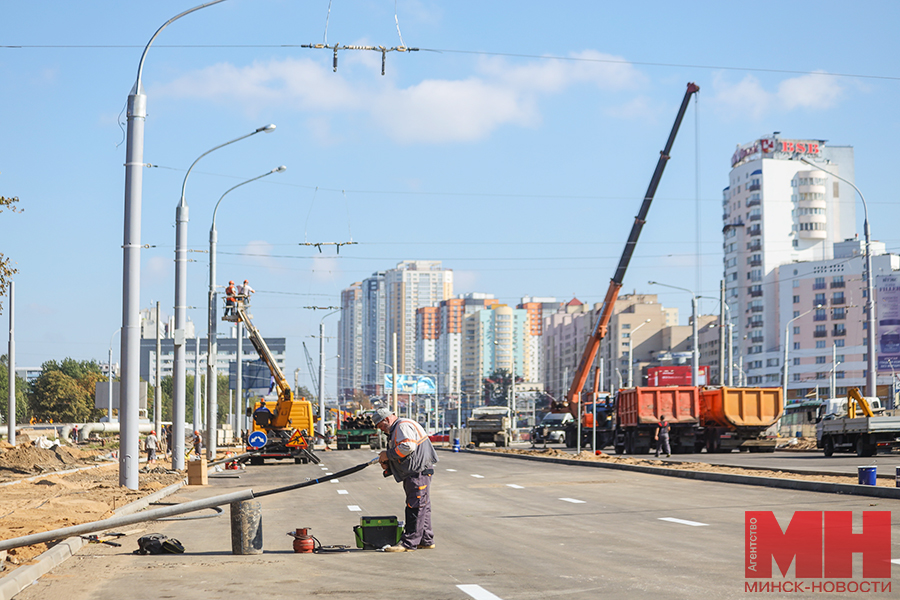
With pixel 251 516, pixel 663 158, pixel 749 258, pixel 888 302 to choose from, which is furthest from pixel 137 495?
pixel 749 258

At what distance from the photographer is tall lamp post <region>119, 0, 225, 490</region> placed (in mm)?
20531

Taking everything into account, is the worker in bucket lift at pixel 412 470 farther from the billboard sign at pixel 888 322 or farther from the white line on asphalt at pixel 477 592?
the billboard sign at pixel 888 322

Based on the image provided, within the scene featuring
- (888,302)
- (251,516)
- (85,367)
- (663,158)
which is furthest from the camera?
(85,367)

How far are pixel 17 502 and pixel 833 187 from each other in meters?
146

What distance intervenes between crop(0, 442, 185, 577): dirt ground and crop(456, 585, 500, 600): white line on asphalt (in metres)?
4.12

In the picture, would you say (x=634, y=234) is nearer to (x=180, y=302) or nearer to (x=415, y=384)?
(x=180, y=302)

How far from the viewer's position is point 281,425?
39062 mm

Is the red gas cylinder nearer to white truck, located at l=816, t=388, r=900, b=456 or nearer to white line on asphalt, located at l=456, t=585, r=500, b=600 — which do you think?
white line on asphalt, located at l=456, t=585, r=500, b=600

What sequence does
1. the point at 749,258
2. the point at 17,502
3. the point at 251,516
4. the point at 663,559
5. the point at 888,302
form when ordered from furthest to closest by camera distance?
the point at 749,258, the point at 888,302, the point at 17,502, the point at 251,516, the point at 663,559

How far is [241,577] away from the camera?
9.63 m

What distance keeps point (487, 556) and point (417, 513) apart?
936 mm

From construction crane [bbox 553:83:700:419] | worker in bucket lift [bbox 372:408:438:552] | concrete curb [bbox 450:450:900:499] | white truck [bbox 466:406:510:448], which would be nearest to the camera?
worker in bucket lift [bbox 372:408:438:552]

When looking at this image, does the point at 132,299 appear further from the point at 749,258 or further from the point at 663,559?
the point at 749,258

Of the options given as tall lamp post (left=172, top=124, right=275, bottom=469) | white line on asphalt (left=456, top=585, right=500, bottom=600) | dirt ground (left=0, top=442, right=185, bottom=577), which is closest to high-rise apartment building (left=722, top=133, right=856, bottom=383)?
dirt ground (left=0, top=442, right=185, bottom=577)
